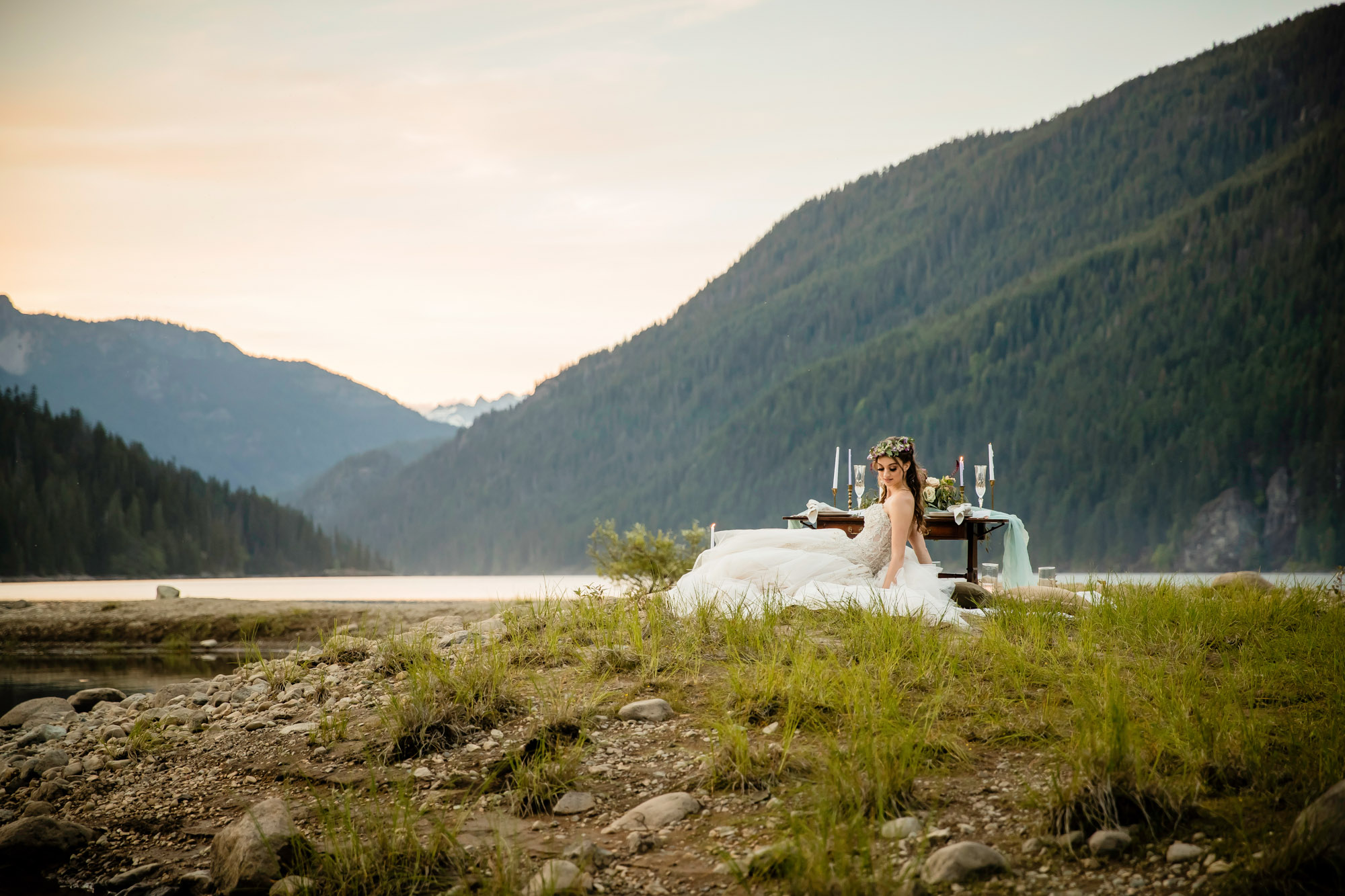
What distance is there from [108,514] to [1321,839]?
105 m

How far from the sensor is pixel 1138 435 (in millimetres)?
105000

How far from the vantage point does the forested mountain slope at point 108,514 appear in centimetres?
8794

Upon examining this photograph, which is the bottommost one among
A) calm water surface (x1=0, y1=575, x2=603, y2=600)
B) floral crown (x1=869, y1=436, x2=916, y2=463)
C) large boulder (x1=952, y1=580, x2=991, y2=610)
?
calm water surface (x1=0, y1=575, x2=603, y2=600)

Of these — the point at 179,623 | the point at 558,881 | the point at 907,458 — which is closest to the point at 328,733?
the point at 558,881

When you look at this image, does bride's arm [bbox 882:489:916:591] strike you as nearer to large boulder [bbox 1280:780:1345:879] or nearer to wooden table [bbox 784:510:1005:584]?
wooden table [bbox 784:510:1005:584]

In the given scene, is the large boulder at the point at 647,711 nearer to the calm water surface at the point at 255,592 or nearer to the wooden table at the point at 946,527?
the wooden table at the point at 946,527

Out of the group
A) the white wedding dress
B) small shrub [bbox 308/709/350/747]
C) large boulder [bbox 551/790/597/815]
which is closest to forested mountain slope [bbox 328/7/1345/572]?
the white wedding dress

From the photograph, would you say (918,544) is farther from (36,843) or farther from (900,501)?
(36,843)

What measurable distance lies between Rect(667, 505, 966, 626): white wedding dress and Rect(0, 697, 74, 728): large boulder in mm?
7205

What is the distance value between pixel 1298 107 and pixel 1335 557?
103 m

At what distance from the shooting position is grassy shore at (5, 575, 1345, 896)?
3848 mm

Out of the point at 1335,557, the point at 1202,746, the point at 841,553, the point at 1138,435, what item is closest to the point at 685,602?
the point at 841,553

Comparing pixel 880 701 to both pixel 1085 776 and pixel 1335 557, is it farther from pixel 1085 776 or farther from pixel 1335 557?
pixel 1335 557

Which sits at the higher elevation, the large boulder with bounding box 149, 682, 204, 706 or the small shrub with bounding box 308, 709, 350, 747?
the small shrub with bounding box 308, 709, 350, 747
